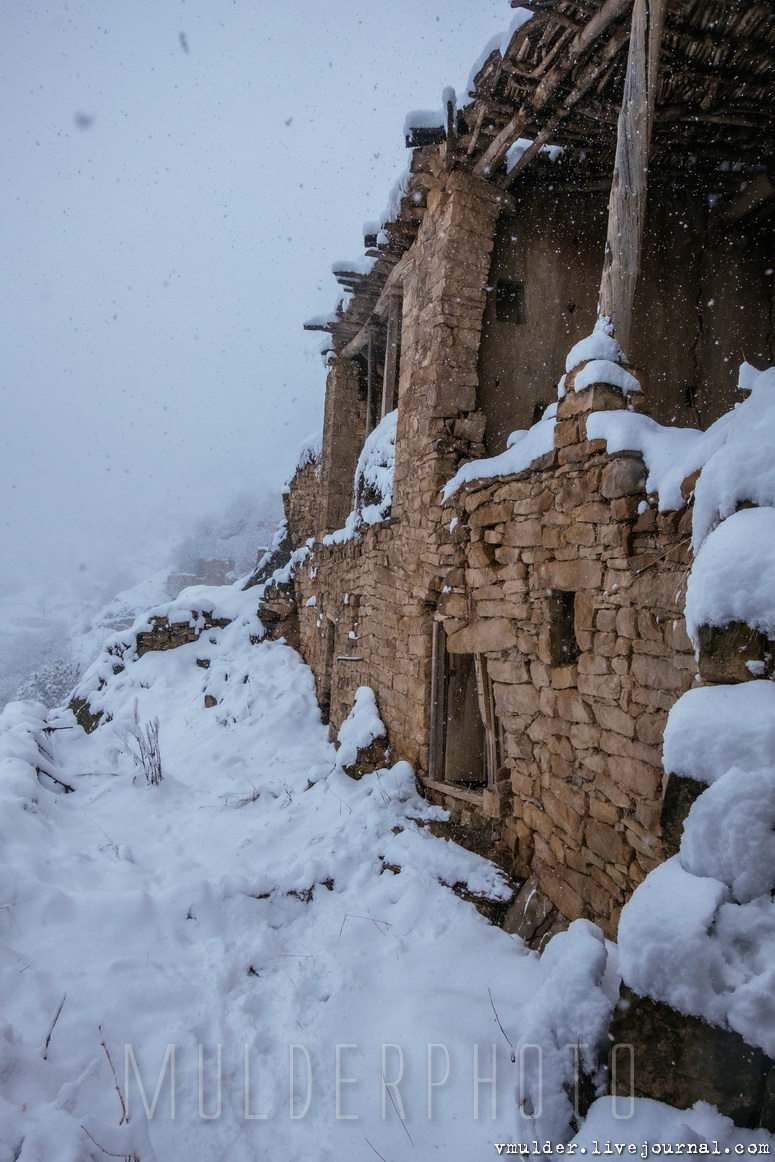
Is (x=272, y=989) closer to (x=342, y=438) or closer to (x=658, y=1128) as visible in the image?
(x=658, y=1128)

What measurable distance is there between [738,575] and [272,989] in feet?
10.2

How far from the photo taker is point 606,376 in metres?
3.08

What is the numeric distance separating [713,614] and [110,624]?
48.8 meters

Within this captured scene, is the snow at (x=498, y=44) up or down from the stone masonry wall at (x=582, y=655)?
up

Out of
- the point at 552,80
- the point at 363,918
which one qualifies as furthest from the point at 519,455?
the point at 363,918

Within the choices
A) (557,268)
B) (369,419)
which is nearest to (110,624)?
(369,419)

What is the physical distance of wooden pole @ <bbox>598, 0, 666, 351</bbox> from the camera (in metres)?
3.58

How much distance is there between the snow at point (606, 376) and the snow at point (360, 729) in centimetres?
401

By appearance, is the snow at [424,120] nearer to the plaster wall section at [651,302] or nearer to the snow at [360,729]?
the plaster wall section at [651,302]

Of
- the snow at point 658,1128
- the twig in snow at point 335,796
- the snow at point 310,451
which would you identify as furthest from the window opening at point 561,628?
the snow at point 310,451

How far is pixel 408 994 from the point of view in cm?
290

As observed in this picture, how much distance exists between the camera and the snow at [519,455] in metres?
3.49

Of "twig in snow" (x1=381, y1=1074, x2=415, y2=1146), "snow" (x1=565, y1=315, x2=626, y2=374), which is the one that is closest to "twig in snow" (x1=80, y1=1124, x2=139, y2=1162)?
"twig in snow" (x1=381, y1=1074, x2=415, y2=1146)

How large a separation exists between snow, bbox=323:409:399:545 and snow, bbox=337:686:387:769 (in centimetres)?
204
